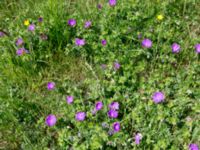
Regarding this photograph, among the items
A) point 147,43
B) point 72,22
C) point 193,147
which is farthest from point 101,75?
point 193,147

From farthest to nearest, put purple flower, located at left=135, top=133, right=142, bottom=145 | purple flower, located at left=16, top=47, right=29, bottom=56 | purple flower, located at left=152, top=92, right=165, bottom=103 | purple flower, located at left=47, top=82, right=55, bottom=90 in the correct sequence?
purple flower, located at left=16, top=47, right=29, bottom=56 → purple flower, located at left=47, top=82, right=55, bottom=90 → purple flower, located at left=152, top=92, right=165, bottom=103 → purple flower, located at left=135, top=133, right=142, bottom=145

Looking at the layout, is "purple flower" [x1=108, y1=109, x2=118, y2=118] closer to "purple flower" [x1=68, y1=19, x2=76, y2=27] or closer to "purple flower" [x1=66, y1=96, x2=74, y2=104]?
"purple flower" [x1=66, y1=96, x2=74, y2=104]

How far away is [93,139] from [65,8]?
1410 millimetres

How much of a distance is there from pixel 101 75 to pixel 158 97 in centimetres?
53

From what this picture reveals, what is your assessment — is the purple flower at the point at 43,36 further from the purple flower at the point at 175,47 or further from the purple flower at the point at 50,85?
the purple flower at the point at 175,47

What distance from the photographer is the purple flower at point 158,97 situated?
2307mm

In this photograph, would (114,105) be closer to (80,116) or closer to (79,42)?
(80,116)

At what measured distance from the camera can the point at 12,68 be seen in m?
2.68

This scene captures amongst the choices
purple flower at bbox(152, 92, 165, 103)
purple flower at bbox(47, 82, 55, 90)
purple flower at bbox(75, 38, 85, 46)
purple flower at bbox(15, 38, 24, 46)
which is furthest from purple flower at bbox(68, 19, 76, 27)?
purple flower at bbox(152, 92, 165, 103)

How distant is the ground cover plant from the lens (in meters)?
2.26

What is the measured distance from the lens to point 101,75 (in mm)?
2648

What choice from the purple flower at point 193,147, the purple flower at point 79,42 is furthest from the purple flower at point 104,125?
the purple flower at point 79,42

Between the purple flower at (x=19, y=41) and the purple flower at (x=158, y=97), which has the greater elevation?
the purple flower at (x=19, y=41)

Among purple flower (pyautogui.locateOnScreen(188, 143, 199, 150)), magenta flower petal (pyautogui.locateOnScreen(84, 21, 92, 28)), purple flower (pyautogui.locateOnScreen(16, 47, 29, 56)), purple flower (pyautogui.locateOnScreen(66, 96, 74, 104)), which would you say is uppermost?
magenta flower petal (pyautogui.locateOnScreen(84, 21, 92, 28))
